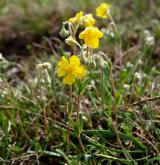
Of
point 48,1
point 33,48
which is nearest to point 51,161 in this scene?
point 33,48

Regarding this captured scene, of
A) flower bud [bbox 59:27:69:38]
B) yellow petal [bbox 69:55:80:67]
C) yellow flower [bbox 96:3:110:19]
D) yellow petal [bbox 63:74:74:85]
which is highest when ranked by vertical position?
flower bud [bbox 59:27:69:38]

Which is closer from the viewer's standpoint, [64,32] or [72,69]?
[72,69]

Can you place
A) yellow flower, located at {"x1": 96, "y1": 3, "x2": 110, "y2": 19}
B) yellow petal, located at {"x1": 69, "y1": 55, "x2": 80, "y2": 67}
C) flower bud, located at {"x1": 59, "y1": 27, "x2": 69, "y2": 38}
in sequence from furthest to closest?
yellow flower, located at {"x1": 96, "y1": 3, "x2": 110, "y2": 19}, flower bud, located at {"x1": 59, "y1": 27, "x2": 69, "y2": 38}, yellow petal, located at {"x1": 69, "y1": 55, "x2": 80, "y2": 67}

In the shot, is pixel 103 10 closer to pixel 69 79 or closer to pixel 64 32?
pixel 64 32

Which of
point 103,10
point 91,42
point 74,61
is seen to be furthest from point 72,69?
point 103,10

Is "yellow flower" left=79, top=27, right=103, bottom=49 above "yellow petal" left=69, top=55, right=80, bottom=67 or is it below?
above

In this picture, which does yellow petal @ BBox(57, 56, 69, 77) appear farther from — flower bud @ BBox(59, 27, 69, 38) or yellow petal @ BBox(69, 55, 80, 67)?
flower bud @ BBox(59, 27, 69, 38)

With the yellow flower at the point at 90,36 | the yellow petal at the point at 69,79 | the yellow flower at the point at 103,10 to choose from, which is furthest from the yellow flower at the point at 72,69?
the yellow flower at the point at 103,10

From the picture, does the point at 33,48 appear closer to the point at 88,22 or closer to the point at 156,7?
the point at 156,7

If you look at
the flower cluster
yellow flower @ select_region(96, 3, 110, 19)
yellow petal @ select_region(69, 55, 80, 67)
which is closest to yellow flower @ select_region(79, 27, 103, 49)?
the flower cluster

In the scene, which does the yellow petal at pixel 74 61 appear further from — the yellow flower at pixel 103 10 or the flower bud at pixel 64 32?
the yellow flower at pixel 103 10

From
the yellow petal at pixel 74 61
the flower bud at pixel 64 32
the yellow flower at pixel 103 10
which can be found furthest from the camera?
the yellow flower at pixel 103 10

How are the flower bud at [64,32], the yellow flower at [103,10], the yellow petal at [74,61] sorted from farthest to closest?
the yellow flower at [103,10] → the flower bud at [64,32] → the yellow petal at [74,61]
